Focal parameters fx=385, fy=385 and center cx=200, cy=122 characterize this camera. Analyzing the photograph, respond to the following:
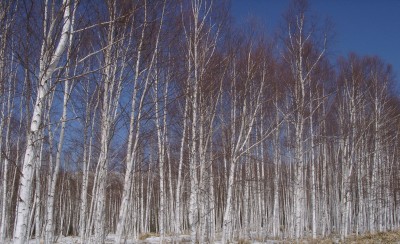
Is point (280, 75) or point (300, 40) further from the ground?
point (300, 40)

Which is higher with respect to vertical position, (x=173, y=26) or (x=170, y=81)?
(x=173, y=26)

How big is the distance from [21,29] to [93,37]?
2.55 meters

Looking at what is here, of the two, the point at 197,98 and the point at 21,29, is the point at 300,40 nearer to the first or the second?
the point at 197,98

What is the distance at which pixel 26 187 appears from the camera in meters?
4.76

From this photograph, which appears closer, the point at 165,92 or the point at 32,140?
the point at 32,140

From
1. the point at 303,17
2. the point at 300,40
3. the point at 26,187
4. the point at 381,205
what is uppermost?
the point at 303,17

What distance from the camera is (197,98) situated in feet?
36.4

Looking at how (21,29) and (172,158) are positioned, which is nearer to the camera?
(21,29)

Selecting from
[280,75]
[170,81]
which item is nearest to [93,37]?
[170,81]

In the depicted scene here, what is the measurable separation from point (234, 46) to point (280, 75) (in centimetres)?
320

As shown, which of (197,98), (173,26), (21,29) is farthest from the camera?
(197,98)

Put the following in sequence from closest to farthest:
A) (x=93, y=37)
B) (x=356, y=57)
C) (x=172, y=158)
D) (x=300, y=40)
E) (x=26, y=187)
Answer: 1. (x=26, y=187)
2. (x=93, y=37)
3. (x=300, y=40)
4. (x=356, y=57)
5. (x=172, y=158)

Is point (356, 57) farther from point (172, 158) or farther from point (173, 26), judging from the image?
point (173, 26)

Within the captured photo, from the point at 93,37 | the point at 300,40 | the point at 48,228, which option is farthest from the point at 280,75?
the point at 48,228
